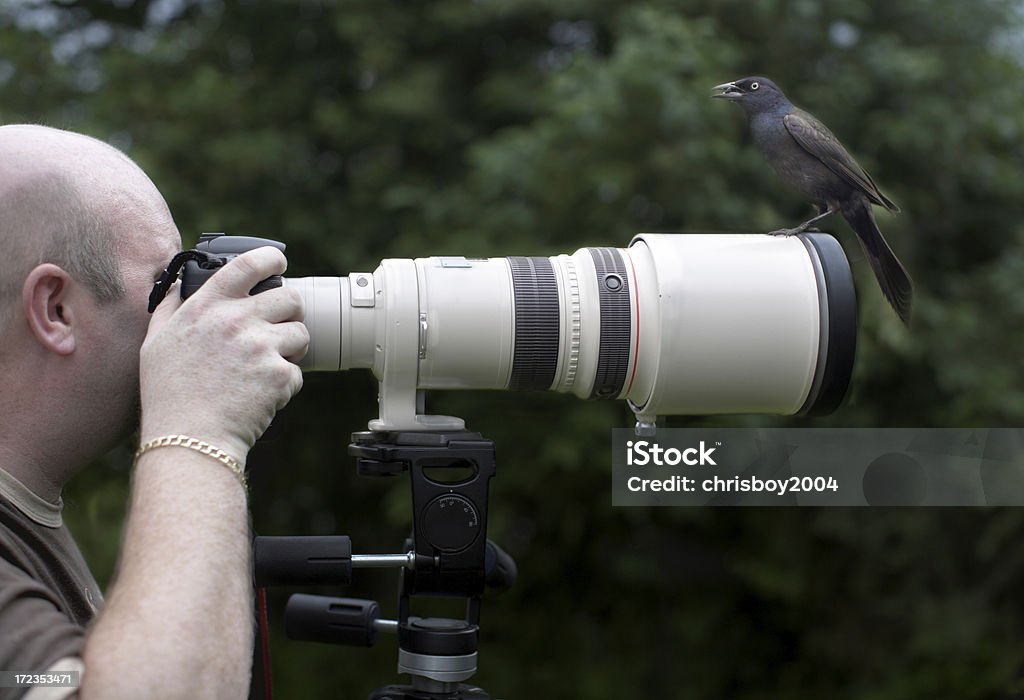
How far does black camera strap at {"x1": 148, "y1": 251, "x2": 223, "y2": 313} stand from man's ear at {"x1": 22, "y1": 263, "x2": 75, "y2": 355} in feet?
0.31

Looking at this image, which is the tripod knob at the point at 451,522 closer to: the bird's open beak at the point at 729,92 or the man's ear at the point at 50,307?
the man's ear at the point at 50,307

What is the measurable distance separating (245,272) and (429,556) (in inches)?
18.2

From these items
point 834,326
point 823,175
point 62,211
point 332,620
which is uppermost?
point 823,175

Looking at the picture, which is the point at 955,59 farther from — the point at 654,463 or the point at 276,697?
the point at 276,697

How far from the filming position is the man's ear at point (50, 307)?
3.90 ft

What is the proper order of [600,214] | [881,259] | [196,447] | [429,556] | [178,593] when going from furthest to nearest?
[600,214] < [881,259] < [429,556] < [196,447] < [178,593]

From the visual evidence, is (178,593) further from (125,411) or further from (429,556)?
(429,556)

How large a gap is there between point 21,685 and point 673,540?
3052 mm

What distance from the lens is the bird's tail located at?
1522mm

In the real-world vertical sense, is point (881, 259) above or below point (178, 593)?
above

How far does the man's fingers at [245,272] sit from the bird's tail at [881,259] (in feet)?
2.81

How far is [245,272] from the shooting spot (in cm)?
124

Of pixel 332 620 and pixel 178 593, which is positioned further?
pixel 332 620

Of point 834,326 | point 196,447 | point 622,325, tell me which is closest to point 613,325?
point 622,325
